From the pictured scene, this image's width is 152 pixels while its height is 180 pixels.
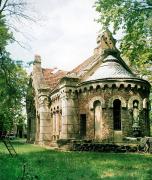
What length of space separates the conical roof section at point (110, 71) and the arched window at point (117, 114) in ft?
6.45

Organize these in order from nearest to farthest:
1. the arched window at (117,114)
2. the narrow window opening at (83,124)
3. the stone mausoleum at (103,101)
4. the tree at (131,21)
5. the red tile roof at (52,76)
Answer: the tree at (131,21) → the stone mausoleum at (103,101) → the arched window at (117,114) → the narrow window opening at (83,124) → the red tile roof at (52,76)

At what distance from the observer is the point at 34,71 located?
3841cm

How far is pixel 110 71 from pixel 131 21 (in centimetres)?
746

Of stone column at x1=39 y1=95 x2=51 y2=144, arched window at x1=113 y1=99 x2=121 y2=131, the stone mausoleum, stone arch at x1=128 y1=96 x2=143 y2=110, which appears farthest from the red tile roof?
stone arch at x1=128 y1=96 x2=143 y2=110

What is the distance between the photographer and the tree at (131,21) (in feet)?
61.7

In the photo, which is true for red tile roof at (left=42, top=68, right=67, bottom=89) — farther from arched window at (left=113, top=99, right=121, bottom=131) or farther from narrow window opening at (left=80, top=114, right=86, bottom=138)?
arched window at (left=113, top=99, right=121, bottom=131)

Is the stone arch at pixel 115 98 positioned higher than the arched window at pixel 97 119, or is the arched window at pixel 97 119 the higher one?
the stone arch at pixel 115 98

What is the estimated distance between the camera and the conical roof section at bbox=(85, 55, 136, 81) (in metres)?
25.7

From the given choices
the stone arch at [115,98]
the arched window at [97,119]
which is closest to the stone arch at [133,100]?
the stone arch at [115,98]

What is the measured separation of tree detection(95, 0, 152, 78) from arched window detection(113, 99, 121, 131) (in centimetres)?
478

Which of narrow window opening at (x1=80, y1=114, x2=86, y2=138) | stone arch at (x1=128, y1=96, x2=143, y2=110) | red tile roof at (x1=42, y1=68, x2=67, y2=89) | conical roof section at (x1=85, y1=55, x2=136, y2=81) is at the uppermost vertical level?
red tile roof at (x1=42, y1=68, x2=67, y2=89)

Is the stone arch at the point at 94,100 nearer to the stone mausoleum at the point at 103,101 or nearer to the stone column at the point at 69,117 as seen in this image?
the stone mausoleum at the point at 103,101

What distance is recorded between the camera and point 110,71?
1044 inches

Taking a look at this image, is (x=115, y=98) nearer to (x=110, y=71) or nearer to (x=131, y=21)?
(x=110, y=71)
